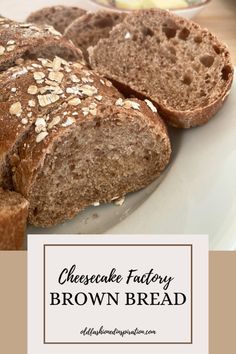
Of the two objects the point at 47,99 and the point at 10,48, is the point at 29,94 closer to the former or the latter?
the point at 47,99

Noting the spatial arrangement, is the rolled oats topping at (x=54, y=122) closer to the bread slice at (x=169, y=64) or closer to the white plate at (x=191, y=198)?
the white plate at (x=191, y=198)

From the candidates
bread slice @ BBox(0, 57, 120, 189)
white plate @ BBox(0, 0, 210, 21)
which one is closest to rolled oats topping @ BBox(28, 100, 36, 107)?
bread slice @ BBox(0, 57, 120, 189)

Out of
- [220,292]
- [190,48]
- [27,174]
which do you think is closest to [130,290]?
[220,292]

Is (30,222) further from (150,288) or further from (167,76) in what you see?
(167,76)

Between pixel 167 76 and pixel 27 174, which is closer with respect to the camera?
pixel 27 174

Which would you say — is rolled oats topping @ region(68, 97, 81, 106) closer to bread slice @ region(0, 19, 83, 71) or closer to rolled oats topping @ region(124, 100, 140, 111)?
rolled oats topping @ region(124, 100, 140, 111)

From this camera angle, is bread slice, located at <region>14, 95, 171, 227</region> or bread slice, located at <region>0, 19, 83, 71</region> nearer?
bread slice, located at <region>14, 95, 171, 227</region>

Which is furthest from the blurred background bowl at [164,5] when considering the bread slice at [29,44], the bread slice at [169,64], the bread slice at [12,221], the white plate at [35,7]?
the bread slice at [12,221]
